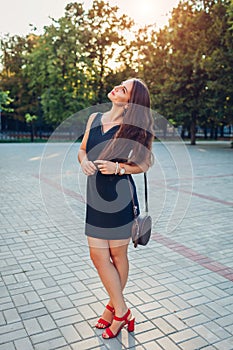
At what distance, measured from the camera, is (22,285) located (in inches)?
137

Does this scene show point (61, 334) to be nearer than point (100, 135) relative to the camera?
No

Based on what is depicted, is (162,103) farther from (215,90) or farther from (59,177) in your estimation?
(59,177)

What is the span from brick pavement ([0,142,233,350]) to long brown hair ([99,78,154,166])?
128 cm

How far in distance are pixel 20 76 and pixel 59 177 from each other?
28.9m

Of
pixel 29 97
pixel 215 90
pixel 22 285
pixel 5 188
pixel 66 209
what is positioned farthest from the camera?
pixel 29 97

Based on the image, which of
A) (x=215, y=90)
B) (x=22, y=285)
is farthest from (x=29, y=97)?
(x=22, y=285)

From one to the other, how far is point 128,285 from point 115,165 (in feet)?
5.47

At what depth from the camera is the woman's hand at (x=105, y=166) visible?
2.26 meters

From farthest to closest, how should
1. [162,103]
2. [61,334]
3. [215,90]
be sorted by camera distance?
[162,103] < [215,90] < [61,334]

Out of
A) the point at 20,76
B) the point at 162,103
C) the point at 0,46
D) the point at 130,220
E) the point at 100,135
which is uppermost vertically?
the point at 0,46

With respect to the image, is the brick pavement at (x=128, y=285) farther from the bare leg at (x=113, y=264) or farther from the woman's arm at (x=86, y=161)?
the woman's arm at (x=86, y=161)

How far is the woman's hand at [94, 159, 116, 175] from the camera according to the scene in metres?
2.26

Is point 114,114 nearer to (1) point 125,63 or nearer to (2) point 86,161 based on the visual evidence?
(2) point 86,161

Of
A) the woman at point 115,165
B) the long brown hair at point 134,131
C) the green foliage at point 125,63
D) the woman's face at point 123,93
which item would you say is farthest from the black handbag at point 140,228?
the green foliage at point 125,63
